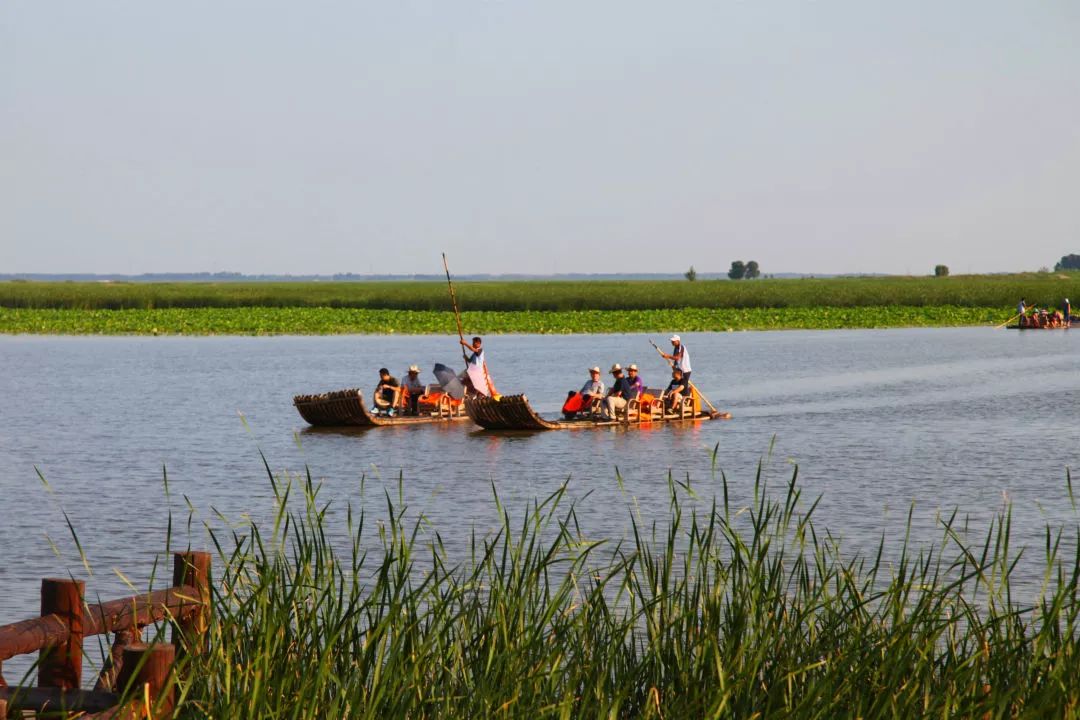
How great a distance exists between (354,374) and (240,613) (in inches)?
1768

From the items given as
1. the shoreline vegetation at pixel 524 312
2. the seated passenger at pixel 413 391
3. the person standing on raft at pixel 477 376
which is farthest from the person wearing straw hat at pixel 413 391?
the shoreline vegetation at pixel 524 312

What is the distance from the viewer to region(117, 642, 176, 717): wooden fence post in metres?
6.05

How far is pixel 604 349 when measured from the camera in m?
67.9

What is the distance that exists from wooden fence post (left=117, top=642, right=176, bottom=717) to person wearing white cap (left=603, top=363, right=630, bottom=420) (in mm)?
23785

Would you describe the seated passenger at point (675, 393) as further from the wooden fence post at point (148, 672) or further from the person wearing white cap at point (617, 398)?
the wooden fence post at point (148, 672)

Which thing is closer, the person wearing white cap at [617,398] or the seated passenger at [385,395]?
the person wearing white cap at [617,398]

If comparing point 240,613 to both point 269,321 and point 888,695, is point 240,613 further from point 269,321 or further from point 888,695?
point 269,321

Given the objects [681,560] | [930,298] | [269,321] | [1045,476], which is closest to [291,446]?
[1045,476]

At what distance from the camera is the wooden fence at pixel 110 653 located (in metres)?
6.16

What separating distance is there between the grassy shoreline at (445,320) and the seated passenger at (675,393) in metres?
50.0

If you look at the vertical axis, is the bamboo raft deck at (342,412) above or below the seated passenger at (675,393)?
below

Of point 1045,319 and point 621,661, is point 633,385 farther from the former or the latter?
point 1045,319

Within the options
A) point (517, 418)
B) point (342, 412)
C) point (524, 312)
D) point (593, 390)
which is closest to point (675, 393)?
point (593, 390)

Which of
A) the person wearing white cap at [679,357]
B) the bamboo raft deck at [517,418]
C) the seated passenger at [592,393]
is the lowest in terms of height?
the bamboo raft deck at [517,418]
